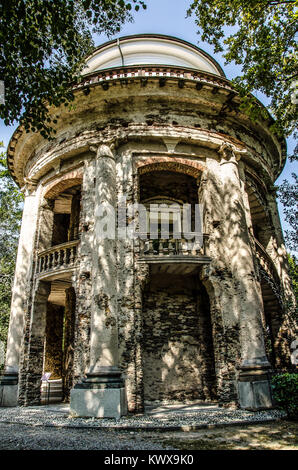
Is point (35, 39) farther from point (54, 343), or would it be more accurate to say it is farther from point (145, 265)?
point (54, 343)

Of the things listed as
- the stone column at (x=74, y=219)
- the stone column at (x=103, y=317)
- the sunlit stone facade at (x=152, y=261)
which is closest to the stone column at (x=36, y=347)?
the sunlit stone facade at (x=152, y=261)

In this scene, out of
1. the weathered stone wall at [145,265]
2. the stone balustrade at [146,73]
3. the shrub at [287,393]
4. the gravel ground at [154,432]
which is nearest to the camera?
the gravel ground at [154,432]

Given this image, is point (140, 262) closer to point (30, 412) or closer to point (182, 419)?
point (182, 419)

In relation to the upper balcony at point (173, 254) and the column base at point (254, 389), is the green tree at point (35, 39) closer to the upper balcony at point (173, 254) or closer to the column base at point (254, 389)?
the upper balcony at point (173, 254)

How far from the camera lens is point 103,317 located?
8445 millimetres

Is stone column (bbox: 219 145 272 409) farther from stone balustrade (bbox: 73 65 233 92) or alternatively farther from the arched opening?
stone balustrade (bbox: 73 65 233 92)

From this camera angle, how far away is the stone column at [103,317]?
7.54 meters

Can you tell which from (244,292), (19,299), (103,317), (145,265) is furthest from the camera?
(19,299)

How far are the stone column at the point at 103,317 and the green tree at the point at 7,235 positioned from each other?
12.1 metres

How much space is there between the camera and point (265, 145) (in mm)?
13062

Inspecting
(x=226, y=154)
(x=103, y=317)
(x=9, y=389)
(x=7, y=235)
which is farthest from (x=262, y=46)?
(x=7, y=235)

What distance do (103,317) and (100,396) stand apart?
6.17 feet

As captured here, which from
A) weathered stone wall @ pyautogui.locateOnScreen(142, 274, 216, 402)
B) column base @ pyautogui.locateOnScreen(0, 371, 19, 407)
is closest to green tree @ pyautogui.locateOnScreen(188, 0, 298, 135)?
weathered stone wall @ pyautogui.locateOnScreen(142, 274, 216, 402)
